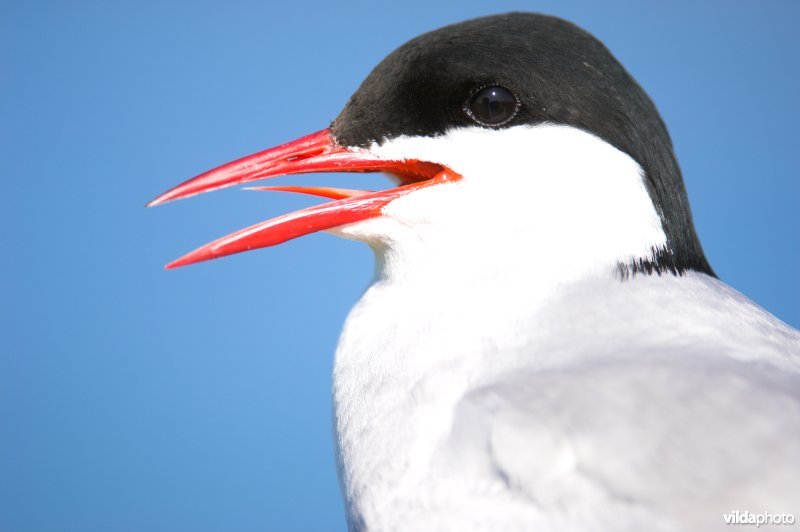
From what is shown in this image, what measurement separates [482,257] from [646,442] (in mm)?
570

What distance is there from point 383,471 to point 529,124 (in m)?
0.83

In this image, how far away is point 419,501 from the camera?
5.11ft

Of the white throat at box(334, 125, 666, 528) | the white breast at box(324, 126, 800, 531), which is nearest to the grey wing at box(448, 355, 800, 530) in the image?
the white breast at box(324, 126, 800, 531)

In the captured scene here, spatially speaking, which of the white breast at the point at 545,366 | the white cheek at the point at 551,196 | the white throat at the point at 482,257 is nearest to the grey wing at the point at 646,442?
the white breast at the point at 545,366

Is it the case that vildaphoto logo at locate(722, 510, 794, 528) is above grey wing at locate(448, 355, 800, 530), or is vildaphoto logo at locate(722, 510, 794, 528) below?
below

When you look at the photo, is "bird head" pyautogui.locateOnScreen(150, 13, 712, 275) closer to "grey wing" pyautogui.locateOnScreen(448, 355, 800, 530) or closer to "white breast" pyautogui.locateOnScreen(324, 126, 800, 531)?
"white breast" pyautogui.locateOnScreen(324, 126, 800, 531)

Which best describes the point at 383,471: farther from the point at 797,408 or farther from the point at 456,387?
the point at 797,408

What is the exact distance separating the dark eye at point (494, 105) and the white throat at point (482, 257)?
0.03m

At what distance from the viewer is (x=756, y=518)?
134cm

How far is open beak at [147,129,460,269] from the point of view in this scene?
6.17 feet

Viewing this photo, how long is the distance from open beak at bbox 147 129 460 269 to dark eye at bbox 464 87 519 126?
0.15 metres

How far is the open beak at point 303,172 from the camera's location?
1.88m

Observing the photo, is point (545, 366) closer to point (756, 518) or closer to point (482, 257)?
point (482, 257)

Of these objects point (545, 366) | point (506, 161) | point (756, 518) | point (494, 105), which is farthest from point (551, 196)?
point (756, 518)
